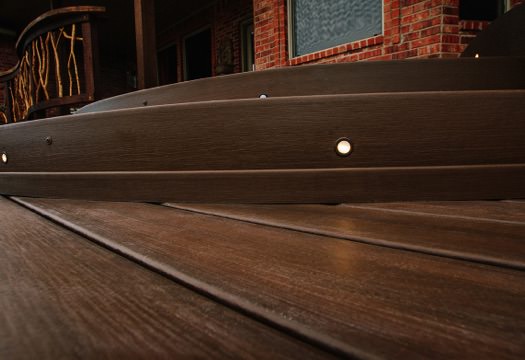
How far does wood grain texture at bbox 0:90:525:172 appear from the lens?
2.89ft

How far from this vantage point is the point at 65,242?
1.97 ft

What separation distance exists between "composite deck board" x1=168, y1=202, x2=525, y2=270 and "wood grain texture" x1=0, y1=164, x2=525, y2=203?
0.10 ft


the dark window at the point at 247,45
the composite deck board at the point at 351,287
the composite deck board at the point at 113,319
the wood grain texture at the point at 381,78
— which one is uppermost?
the dark window at the point at 247,45

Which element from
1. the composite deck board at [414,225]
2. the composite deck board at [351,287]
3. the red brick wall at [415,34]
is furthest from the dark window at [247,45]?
the composite deck board at [351,287]

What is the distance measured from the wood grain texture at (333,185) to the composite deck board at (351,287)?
27cm

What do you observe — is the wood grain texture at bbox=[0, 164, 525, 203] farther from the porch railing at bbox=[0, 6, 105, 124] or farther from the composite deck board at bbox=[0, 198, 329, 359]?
the porch railing at bbox=[0, 6, 105, 124]

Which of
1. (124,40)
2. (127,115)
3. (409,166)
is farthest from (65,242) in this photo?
(124,40)

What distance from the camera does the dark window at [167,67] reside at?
796 cm

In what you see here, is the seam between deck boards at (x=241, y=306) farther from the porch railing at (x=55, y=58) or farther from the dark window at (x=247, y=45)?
the dark window at (x=247, y=45)

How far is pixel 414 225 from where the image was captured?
2.17ft

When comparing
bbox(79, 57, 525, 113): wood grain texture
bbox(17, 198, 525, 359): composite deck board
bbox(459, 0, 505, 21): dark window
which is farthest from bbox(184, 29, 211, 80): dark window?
bbox(17, 198, 525, 359): composite deck board

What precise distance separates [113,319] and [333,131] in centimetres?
68

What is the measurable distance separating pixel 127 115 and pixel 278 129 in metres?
0.38

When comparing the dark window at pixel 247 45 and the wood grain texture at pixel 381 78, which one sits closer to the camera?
the wood grain texture at pixel 381 78
